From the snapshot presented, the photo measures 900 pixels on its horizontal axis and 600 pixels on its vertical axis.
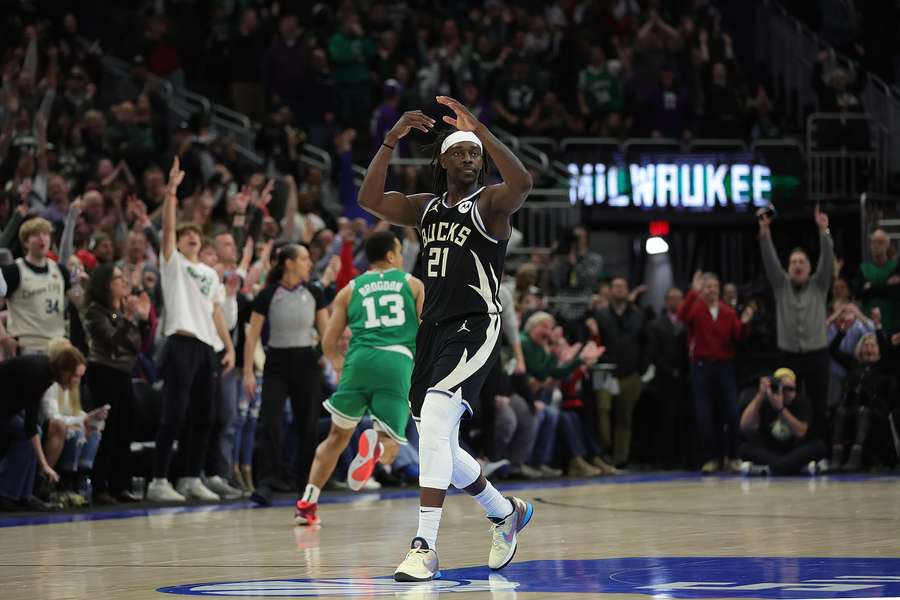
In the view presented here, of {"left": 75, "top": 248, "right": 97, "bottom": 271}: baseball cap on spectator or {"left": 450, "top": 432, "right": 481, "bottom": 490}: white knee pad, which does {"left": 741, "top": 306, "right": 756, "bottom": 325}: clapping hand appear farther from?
{"left": 450, "top": 432, "right": 481, "bottom": 490}: white knee pad

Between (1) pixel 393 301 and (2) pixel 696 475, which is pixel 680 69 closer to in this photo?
(2) pixel 696 475

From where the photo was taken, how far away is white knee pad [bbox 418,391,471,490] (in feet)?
24.8

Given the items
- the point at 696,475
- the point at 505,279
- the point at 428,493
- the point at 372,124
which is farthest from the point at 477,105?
the point at 428,493

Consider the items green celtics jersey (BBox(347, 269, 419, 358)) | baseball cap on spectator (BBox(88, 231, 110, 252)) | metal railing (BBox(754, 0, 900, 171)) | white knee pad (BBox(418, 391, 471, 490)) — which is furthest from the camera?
metal railing (BBox(754, 0, 900, 171))

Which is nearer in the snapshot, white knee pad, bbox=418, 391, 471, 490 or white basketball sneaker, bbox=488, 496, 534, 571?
white knee pad, bbox=418, 391, 471, 490

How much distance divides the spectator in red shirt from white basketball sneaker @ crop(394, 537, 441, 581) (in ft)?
33.4

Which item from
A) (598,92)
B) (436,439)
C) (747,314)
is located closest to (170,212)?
(436,439)

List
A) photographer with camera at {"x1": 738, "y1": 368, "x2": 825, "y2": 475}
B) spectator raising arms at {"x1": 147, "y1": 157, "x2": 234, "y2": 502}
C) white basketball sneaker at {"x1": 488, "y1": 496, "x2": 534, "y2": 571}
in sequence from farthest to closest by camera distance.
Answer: photographer with camera at {"x1": 738, "y1": 368, "x2": 825, "y2": 475} < spectator raising arms at {"x1": 147, "y1": 157, "x2": 234, "y2": 502} < white basketball sneaker at {"x1": 488, "y1": 496, "x2": 534, "y2": 571}

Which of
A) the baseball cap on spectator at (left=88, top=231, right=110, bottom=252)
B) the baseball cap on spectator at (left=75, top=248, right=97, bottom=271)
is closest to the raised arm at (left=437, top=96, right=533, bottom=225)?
the baseball cap on spectator at (left=88, top=231, right=110, bottom=252)

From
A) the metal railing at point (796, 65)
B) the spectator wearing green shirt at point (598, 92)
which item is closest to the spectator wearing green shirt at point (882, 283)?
the metal railing at point (796, 65)

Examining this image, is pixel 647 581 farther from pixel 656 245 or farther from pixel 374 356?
pixel 656 245

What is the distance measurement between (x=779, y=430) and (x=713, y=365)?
131cm

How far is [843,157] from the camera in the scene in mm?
22266

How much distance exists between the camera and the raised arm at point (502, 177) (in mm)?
7559
